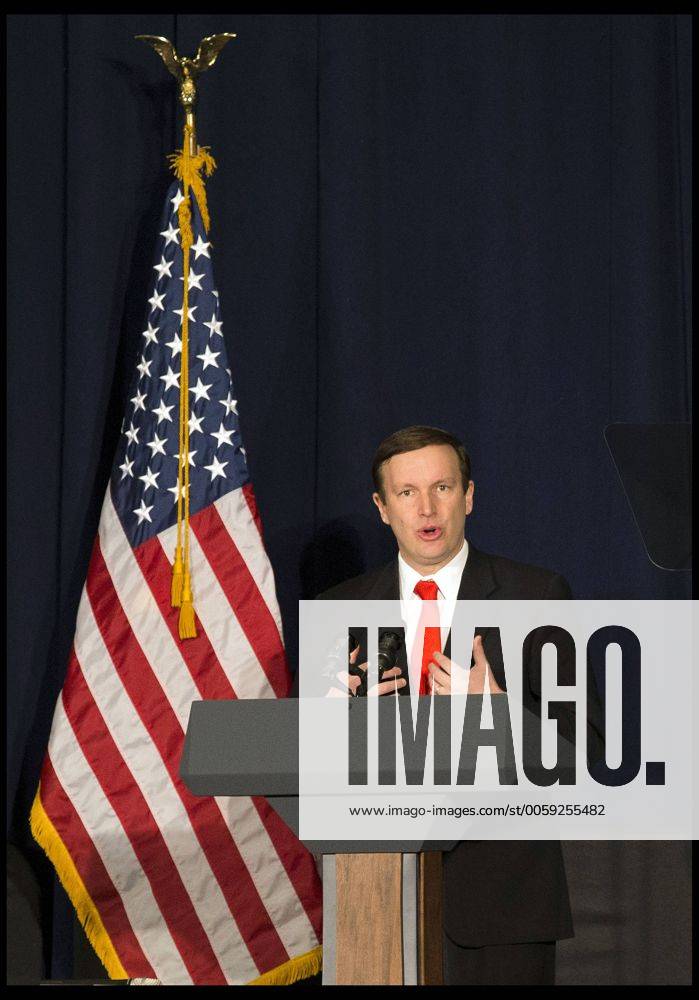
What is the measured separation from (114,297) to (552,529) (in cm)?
143

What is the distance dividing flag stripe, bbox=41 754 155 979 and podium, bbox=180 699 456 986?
132cm

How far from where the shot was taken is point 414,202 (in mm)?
3697

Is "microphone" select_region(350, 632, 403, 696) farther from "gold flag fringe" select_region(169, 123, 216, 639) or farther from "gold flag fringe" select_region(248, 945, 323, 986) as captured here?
"gold flag fringe" select_region(248, 945, 323, 986)

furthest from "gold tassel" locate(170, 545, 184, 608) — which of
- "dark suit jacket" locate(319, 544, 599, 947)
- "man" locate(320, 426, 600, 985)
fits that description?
"dark suit jacket" locate(319, 544, 599, 947)

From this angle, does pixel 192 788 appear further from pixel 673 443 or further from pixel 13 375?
pixel 13 375

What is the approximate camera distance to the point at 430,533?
2.85m

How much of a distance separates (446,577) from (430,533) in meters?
0.11

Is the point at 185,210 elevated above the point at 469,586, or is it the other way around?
the point at 185,210

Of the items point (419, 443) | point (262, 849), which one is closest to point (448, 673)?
point (419, 443)

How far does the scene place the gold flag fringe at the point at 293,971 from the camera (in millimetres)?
3244

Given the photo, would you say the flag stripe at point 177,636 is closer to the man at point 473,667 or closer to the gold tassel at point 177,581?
the gold tassel at point 177,581

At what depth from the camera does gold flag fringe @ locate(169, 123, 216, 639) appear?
10.6 ft

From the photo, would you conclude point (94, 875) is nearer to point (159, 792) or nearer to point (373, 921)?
point (159, 792)

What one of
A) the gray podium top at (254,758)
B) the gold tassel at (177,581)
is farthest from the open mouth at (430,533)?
the gray podium top at (254,758)
